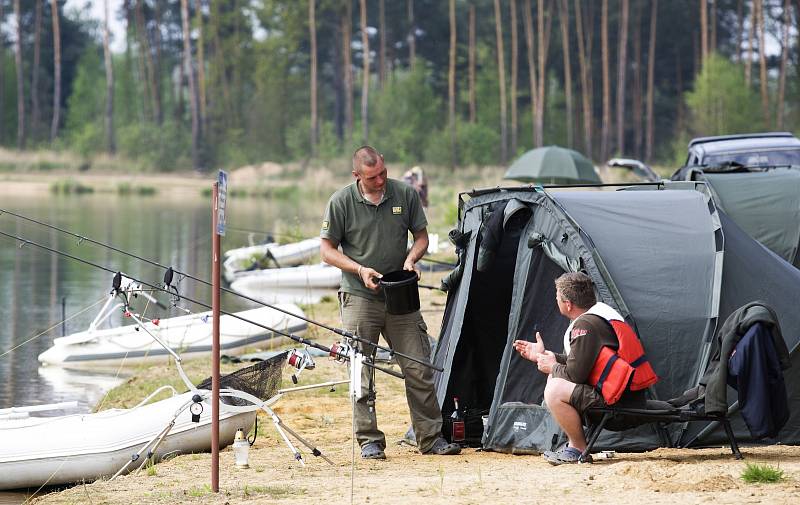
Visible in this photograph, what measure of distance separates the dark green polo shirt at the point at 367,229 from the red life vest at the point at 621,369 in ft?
4.30

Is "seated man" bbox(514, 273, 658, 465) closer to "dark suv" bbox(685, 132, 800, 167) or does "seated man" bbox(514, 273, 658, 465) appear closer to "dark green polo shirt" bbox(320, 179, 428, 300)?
"dark green polo shirt" bbox(320, 179, 428, 300)

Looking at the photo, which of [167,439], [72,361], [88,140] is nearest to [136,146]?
[88,140]

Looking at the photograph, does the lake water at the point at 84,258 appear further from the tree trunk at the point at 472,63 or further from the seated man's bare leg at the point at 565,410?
the tree trunk at the point at 472,63

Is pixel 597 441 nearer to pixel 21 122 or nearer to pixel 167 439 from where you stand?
pixel 167 439

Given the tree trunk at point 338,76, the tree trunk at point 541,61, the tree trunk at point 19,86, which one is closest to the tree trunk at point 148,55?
the tree trunk at point 19,86

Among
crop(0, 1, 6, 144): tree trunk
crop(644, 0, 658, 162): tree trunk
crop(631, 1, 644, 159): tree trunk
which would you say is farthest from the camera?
crop(0, 1, 6, 144): tree trunk

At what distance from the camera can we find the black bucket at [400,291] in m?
7.00

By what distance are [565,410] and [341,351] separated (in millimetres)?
1192

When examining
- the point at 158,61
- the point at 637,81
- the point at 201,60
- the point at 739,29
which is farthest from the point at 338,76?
the point at 739,29

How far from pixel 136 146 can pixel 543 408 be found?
1991 inches

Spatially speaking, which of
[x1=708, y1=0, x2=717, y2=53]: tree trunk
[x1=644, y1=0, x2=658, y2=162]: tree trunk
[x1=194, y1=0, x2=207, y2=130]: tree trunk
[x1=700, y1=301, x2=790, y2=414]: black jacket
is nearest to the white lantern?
[x1=700, y1=301, x2=790, y2=414]: black jacket

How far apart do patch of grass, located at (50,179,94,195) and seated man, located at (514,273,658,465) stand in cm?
4141

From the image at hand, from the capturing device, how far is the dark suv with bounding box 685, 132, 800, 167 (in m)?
16.0

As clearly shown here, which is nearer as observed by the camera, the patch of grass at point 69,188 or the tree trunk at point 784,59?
the patch of grass at point 69,188
